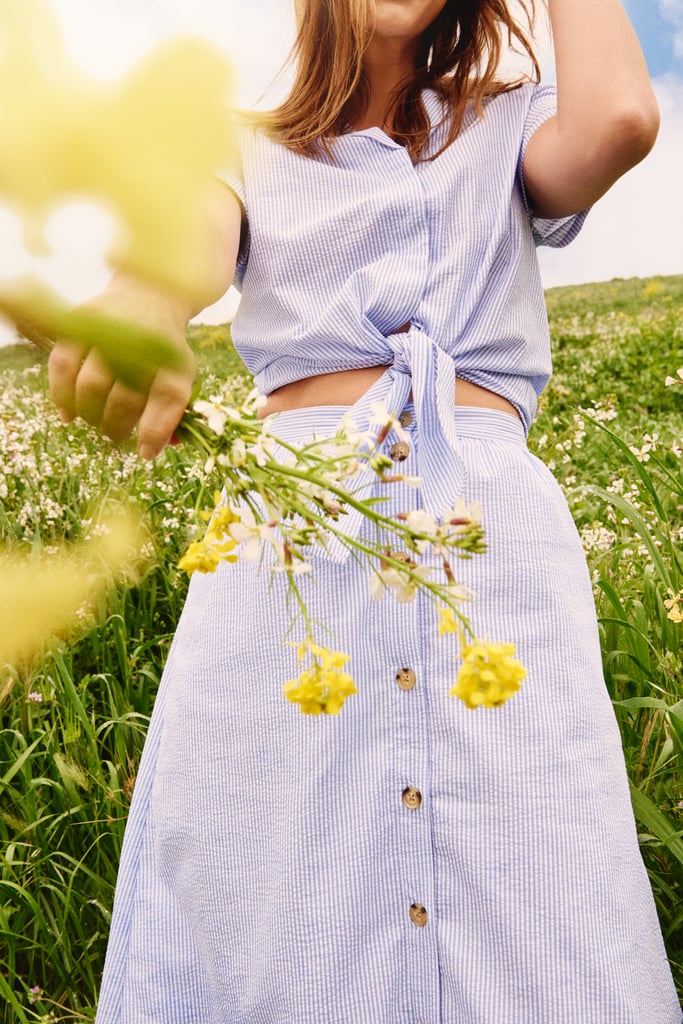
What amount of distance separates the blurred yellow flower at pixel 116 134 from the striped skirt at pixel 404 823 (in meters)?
0.60

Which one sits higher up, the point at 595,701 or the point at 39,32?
the point at 39,32

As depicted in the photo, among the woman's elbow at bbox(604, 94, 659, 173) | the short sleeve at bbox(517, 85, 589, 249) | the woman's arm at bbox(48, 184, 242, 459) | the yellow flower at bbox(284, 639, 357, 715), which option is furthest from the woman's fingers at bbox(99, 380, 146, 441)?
the short sleeve at bbox(517, 85, 589, 249)

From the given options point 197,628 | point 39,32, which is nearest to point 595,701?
point 197,628

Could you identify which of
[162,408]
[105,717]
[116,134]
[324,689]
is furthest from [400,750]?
[105,717]

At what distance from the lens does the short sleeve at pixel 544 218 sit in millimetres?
1058

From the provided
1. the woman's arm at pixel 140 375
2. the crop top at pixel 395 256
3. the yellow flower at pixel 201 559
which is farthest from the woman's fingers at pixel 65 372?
the crop top at pixel 395 256

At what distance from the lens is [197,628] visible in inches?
39.4

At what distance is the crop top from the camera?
0.98 meters

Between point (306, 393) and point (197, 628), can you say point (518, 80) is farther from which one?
point (197, 628)

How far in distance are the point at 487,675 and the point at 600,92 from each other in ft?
2.25

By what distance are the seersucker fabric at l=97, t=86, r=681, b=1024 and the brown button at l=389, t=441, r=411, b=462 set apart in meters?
0.01

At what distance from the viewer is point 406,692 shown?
2.91 feet

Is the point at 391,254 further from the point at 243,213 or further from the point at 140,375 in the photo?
the point at 140,375

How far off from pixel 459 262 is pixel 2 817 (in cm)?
114
